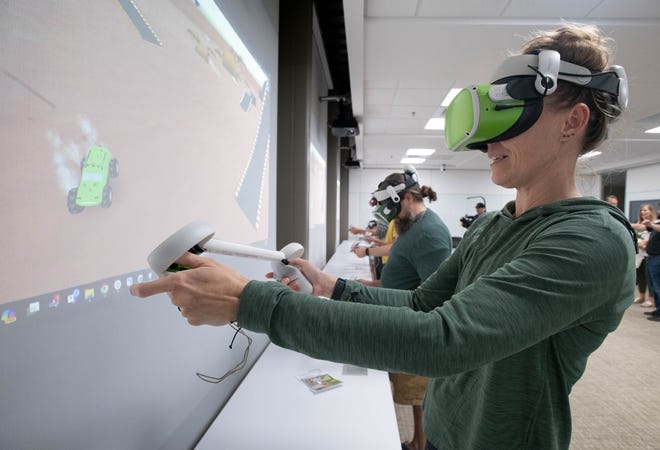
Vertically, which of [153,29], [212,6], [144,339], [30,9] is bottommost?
[144,339]

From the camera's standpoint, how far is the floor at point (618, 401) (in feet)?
7.70

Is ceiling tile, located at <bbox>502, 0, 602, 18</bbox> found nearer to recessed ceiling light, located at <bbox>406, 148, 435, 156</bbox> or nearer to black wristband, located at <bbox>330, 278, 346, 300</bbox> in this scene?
black wristband, located at <bbox>330, 278, 346, 300</bbox>

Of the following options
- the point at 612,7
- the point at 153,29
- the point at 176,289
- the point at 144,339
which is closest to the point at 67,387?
the point at 144,339

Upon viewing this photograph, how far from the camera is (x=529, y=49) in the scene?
2.64ft

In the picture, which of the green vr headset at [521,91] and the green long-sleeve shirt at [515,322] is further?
the green vr headset at [521,91]

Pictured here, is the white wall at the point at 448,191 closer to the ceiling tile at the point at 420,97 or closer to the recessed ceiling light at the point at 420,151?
→ the recessed ceiling light at the point at 420,151

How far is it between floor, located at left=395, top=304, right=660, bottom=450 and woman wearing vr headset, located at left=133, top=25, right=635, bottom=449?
69.5 inches

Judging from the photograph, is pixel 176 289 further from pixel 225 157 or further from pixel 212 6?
pixel 212 6

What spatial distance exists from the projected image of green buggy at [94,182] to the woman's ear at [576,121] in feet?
2.98

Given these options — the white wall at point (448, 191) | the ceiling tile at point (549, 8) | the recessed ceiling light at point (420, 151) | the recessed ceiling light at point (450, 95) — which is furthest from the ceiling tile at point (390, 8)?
the white wall at point (448, 191)

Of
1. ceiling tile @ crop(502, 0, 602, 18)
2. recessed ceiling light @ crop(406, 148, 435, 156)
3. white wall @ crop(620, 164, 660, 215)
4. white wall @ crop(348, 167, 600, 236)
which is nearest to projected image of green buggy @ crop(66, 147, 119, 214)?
ceiling tile @ crop(502, 0, 602, 18)

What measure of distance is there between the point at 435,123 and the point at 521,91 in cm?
583

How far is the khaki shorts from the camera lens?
1990 mm

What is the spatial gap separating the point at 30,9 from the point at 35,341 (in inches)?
20.2
